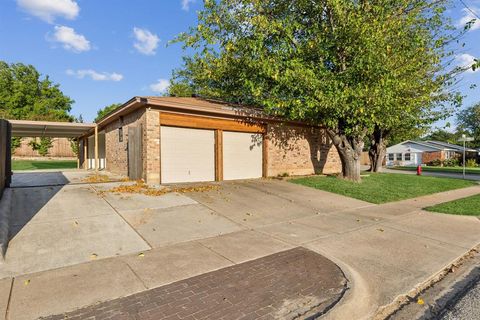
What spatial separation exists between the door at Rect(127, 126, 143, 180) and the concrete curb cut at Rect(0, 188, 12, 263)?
155 inches

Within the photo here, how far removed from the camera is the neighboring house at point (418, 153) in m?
43.7

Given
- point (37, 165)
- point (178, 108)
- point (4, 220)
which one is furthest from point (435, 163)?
point (4, 220)

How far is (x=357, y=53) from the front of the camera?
11.0 m

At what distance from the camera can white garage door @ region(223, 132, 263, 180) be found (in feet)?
42.2

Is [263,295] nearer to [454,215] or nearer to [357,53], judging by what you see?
[454,215]

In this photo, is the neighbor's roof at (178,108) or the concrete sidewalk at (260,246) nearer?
the concrete sidewalk at (260,246)

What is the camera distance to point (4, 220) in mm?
5469

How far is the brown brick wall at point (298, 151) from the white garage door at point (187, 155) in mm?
3375

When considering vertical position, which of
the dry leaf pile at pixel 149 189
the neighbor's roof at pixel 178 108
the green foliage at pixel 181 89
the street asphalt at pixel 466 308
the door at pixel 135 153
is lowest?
the street asphalt at pixel 466 308

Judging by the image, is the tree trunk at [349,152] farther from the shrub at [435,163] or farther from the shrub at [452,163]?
the shrub at [435,163]

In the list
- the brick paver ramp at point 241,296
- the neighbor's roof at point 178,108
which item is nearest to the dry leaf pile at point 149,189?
the neighbor's roof at point 178,108

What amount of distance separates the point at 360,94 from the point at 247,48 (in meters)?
4.82

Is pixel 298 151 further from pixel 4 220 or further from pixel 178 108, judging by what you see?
pixel 4 220

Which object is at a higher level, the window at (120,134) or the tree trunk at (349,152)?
the window at (120,134)
